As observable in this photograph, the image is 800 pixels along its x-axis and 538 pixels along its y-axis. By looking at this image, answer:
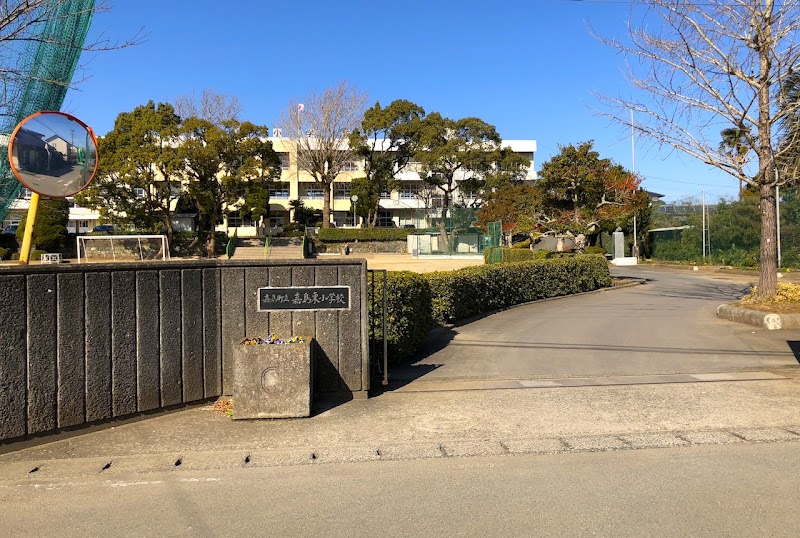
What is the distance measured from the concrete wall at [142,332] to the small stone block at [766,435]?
12.2 feet

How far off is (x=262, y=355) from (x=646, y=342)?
7327 mm

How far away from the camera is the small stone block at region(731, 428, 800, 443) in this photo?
18.5ft

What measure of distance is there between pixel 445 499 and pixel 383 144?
54124 mm

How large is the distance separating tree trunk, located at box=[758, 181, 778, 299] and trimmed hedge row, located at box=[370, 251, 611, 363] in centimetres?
588

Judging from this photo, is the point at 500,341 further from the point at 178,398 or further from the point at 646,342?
the point at 178,398

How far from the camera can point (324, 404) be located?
677 cm

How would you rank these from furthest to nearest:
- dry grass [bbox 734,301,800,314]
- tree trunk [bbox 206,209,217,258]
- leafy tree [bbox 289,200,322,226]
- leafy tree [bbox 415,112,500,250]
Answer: leafy tree [bbox 289,200,322,226]
leafy tree [bbox 415,112,500,250]
tree trunk [bbox 206,209,217,258]
dry grass [bbox 734,301,800,314]

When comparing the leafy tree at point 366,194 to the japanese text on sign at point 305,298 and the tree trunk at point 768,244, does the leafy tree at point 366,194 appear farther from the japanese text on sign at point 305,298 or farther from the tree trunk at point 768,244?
the japanese text on sign at point 305,298

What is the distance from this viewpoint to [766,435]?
5738mm

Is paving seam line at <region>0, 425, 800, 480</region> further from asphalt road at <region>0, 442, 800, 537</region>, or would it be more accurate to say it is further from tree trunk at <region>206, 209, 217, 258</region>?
tree trunk at <region>206, 209, 217, 258</region>

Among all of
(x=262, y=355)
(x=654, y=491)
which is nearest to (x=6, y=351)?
(x=262, y=355)

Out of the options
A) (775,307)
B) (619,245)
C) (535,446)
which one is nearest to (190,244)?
(619,245)

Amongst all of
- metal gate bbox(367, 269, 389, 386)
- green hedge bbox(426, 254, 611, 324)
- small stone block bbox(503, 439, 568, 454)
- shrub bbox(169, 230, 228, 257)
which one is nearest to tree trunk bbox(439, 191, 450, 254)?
shrub bbox(169, 230, 228, 257)

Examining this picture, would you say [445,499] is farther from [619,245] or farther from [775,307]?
[619,245]
